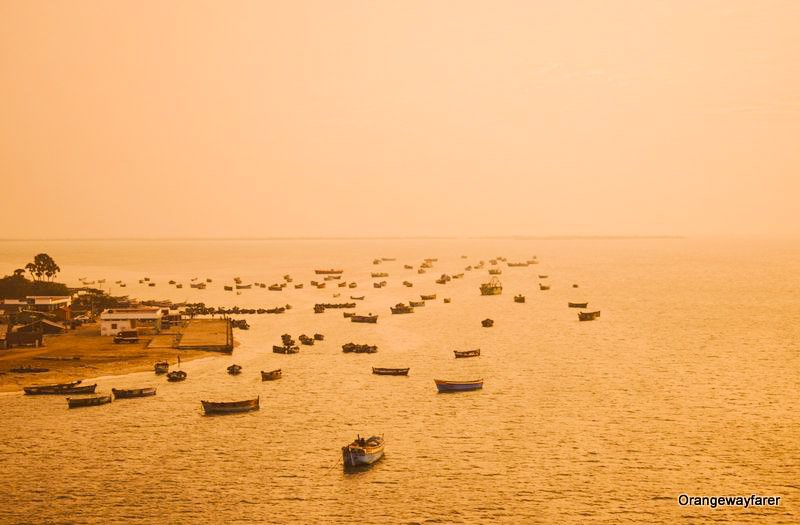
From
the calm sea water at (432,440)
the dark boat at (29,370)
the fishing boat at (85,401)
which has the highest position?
the dark boat at (29,370)

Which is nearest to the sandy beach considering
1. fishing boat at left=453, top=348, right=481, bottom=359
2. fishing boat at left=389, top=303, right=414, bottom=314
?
fishing boat at left=453, top=348, right=481, bottom=359

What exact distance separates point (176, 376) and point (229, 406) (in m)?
13.4

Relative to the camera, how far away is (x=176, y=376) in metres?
70.5

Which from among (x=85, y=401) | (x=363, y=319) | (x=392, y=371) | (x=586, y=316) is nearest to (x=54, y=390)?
(x=85, y=401)

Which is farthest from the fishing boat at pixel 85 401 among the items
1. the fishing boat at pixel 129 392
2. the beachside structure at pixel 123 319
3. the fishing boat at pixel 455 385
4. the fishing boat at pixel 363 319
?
the fishing boat at pixel 363 319

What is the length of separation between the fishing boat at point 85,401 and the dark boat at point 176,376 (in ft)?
28.3

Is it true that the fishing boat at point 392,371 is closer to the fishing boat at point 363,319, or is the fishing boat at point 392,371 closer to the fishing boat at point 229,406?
the fishing boat at point 229,406

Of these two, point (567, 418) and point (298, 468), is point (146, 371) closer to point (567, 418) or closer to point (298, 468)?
point (298, 468)

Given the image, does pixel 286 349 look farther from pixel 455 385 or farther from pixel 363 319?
pixel 363 319

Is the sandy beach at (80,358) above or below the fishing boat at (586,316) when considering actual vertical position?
above

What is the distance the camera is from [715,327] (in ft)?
378

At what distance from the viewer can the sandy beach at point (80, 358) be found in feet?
232

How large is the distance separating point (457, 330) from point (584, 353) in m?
25.4

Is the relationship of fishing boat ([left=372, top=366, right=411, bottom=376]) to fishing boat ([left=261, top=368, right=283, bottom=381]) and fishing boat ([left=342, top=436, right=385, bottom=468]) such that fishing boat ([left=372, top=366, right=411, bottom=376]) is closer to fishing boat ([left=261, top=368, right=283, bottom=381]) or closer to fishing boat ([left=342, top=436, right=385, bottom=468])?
fishing boat ([left=261, top=368, right=283, bottom=381])
